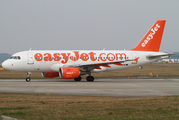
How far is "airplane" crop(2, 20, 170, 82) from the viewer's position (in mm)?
27859

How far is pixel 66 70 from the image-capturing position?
26.4 m

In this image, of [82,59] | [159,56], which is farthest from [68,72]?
[159,56]

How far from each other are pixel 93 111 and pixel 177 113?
3212 millimetres

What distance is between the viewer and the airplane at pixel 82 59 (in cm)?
2786

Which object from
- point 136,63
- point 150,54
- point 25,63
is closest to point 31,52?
point 25,63

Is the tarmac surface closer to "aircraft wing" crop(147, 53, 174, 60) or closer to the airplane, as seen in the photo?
the airplane

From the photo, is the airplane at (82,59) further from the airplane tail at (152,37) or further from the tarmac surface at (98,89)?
the tarmac surface at (98,89)

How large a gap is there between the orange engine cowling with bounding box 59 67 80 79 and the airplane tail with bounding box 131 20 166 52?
10.7 meters

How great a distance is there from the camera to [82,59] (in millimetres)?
29703

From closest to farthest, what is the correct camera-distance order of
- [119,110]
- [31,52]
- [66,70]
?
[119,110] < [66,70] < [31,52]

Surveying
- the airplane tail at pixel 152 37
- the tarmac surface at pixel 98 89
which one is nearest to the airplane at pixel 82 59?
the airplane tail at pixel 152 37

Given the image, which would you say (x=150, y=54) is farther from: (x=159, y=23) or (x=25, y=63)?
(x=25, y=63)

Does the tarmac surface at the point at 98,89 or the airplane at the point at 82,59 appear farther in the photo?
the airplane at the point at 82,59

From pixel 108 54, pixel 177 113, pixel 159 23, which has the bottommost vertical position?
pixel 177 113
